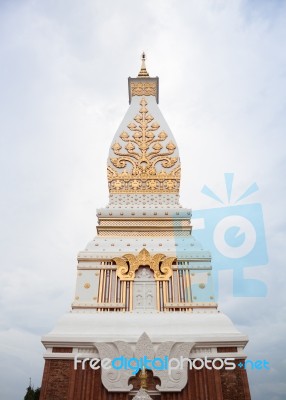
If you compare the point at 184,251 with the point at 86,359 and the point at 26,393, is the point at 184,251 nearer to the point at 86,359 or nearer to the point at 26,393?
the point at 86,359

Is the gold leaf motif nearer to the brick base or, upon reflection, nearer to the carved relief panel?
the carved relief panel

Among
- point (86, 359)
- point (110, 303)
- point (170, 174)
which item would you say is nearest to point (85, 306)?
point (110, 303)

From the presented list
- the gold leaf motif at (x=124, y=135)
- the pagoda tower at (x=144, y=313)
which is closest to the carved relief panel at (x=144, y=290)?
the pagoda tower at (x=144, y=313)

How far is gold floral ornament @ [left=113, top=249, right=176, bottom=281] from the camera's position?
9.17 metres

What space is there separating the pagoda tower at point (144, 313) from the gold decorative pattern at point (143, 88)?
4.21 m

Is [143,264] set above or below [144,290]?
above

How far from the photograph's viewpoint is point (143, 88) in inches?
599

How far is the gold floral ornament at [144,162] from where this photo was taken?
11906mm

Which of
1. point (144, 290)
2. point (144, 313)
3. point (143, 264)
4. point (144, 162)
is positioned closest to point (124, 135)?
point (144, 162)

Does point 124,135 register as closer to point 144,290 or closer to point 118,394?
point 144,290

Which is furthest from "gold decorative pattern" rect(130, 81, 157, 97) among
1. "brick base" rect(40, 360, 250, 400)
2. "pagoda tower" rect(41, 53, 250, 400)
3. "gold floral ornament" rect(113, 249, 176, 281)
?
"brick base" rect(40, 360, 250, 400)

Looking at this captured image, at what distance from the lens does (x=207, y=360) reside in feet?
24.8

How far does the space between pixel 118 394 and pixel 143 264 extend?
317 centimetres

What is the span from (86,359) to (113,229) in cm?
392
